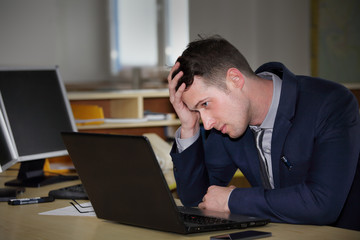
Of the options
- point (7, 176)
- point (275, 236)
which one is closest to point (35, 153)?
point (7, 176)

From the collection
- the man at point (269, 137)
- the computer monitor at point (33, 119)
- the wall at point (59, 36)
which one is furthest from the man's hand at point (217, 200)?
the wall at point (59, 36)

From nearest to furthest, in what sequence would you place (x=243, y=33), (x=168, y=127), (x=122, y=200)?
1. (x=122, y=200)
2. (x=168, y=127)
3. (x=243, y=33)

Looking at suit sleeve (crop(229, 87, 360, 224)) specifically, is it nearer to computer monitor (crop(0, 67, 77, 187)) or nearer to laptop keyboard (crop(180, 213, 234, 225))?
laptop keyboard (crop(180, 213, 234, 225))

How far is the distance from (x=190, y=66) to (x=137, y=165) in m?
0.43

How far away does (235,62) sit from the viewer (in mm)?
1568

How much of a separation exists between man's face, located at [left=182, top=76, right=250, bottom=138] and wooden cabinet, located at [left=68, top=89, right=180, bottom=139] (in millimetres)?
1402

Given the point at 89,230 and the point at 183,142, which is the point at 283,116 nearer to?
the point at 183,142

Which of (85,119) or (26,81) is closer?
(26,81)

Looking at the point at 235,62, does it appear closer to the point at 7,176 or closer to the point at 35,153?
the point at 35,153

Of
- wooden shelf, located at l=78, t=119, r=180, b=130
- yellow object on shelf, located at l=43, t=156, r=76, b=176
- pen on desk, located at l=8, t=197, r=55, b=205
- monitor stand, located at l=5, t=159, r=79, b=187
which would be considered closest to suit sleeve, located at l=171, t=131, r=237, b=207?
pen on desk, located at l=8, t=197, r=55, b=205

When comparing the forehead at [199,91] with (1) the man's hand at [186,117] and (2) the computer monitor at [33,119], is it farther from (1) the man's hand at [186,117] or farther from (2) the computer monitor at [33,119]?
(2) the computer monitor at [33,119]

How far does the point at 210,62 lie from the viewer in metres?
1.54

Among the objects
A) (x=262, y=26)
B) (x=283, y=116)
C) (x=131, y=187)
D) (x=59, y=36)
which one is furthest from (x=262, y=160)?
(x=262, y=26)

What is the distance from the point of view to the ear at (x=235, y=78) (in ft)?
5.03
